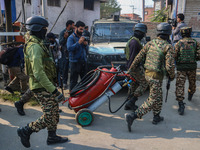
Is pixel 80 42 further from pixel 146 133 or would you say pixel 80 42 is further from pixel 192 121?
pixel 192 121

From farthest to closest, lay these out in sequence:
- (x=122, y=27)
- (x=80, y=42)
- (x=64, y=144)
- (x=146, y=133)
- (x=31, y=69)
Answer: (x=122, y=27) → (x=80, y=42) → (x=146, y=133) → (x=64, y=144) → (x=31, y=69)

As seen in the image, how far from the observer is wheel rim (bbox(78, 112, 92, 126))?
402 cm

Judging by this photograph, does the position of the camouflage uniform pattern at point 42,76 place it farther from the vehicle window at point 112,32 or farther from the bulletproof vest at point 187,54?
the vehicle window at point 112,32

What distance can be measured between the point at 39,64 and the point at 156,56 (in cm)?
212

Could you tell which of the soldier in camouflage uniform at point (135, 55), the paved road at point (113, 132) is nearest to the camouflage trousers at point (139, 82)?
the soldier in camouflage uniform at point (135, 55)

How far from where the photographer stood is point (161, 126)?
4102 mm

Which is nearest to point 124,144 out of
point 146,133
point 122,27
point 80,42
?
point 146,133

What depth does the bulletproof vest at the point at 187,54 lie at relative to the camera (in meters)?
4.67

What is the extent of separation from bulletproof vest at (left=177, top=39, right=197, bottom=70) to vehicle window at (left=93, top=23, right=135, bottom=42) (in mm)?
2305

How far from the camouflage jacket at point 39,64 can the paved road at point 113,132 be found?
1.07 m

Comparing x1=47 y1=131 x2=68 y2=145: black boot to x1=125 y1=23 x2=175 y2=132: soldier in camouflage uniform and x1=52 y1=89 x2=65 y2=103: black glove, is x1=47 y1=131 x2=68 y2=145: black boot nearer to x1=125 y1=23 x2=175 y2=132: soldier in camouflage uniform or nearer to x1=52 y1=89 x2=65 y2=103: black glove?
x1=52 y1=89 x2=65 y2=103: black glove

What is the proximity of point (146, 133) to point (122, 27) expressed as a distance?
4.14 meters

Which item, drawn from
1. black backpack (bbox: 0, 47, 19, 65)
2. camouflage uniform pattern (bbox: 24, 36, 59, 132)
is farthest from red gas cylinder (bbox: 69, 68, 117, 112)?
black backpack (bbox: 0, 47, 19, 65)

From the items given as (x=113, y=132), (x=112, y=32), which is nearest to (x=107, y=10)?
(x=112, y=32)
